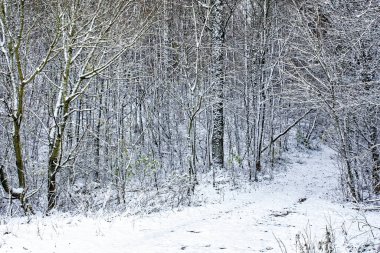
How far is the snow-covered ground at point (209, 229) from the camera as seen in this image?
548 centimetres

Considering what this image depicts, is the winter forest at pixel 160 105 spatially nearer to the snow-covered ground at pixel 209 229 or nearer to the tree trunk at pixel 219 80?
the tree trunk at pixel 219 80

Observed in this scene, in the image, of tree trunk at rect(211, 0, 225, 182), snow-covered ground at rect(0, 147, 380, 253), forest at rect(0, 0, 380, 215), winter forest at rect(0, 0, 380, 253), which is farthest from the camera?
tree trunk at rect(211, 0, 225, 182)

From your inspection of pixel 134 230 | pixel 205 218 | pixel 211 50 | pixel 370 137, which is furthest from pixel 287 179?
pixel 134 230

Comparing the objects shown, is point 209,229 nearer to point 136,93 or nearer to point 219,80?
point 219,80

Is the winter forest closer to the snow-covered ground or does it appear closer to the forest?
the forest

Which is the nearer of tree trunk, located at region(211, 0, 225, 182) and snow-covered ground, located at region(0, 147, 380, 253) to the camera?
snow-covered ground, located at region(0, 147, 380, 253)

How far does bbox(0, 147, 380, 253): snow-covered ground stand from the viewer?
5477 mm

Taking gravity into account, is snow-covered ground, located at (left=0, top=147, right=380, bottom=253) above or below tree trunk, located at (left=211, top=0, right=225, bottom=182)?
below

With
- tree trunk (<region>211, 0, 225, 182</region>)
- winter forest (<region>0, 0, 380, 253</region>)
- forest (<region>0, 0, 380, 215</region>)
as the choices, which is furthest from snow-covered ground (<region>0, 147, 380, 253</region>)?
tree trunk (<region>211, 0, 225, 182</region>)

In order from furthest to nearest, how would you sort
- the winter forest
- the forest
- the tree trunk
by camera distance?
the tree trunk
the forest
the winter forest

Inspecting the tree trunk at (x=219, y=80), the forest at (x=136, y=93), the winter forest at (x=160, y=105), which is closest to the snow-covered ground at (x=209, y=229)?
the winter forest at (x=160, y=105)

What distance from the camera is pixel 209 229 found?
6988 millimetres

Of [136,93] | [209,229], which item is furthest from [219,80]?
[209,229]

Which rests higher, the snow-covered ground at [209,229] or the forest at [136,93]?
the forest at [136,93]
